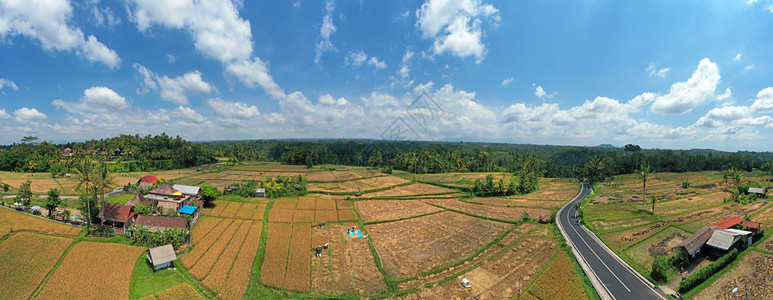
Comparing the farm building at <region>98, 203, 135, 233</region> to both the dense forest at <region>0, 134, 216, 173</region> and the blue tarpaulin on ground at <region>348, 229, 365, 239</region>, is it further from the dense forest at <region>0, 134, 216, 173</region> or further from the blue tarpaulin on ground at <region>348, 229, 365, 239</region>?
the dense forest at <region>0, 134, 216, 173</region>

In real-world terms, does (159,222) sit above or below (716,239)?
below

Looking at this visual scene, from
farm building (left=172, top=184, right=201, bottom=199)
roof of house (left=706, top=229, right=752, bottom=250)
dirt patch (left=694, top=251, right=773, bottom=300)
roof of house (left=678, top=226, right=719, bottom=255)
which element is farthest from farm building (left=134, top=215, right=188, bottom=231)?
roof of house (left=706, top=229, right=752, bottom=250)

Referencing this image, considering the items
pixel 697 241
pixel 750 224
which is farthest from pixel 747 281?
pixel 750 224

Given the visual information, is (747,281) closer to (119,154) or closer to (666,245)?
(666,245)

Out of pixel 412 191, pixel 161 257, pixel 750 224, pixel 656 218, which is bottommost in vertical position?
pixel 412 191

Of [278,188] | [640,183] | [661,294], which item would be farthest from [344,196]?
[640,183]

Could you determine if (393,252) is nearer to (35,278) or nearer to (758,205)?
(35,278)
